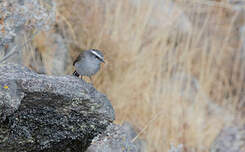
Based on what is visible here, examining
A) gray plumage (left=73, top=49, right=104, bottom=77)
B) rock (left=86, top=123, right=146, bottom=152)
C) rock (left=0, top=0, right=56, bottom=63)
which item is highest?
rock (left=0, top=0, right=56, bottom=63)

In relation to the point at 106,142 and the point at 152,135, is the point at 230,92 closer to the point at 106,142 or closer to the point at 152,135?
the point at 152,135

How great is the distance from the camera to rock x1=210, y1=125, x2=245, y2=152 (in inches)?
189

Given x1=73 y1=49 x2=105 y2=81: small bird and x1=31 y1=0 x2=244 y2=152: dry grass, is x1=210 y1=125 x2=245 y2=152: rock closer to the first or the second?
x1=31 y1=0 x2=244 y2=152: dry grass

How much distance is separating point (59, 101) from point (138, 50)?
12.5 ft

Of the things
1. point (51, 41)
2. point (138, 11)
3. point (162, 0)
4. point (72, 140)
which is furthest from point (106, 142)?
point (162, 0)

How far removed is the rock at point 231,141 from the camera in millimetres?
4809

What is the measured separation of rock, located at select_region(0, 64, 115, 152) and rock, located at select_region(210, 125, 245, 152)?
99.2 inches

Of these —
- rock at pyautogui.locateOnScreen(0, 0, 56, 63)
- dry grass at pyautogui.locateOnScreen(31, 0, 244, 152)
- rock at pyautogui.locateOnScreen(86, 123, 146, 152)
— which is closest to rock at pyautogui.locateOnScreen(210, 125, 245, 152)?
dry grass at pyautogui.locateOnScreen(31, 0, 244, 152)

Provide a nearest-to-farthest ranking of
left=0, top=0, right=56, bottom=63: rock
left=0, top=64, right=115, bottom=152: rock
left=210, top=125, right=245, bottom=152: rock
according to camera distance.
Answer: left=0, top=64, right=115, bottom=152: rock, left=0, top=0, right=56, bottom=63: rock, left=210, top=125, right=245, bottom=152: rock

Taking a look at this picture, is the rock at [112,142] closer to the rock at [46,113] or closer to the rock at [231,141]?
the rock at [46,113]

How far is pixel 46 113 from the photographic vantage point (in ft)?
8.36

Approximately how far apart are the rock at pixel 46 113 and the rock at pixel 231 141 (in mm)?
2521

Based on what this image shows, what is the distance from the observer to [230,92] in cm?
765

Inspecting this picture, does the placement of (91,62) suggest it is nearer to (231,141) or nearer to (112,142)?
(112,142)
